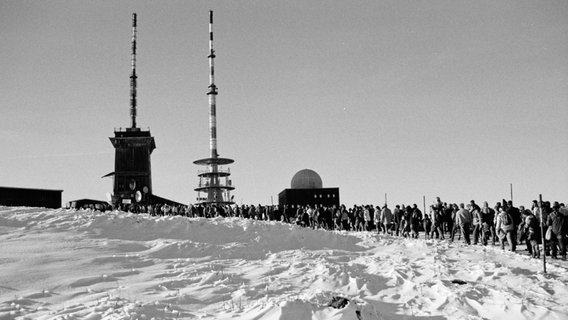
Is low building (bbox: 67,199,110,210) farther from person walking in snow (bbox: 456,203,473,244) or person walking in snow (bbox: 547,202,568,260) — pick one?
person walking in snow (bbox: 547,202,568,260)

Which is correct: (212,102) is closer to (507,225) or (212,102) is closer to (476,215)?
(476,215)

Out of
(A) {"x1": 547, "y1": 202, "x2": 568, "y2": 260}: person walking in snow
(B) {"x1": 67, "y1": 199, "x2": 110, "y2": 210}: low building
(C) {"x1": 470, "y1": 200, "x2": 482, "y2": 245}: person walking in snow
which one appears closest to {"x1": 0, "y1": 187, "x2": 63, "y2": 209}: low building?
(B) {"x1": 67, "y1": 199, "x2": 110, "y2": 210}: low building

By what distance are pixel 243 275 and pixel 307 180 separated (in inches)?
1902

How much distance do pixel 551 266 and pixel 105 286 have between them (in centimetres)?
1159

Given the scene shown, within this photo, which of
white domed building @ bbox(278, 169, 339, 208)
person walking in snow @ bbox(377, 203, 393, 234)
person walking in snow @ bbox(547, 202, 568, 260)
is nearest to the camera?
person walking in snow @ bbox(547, 202, 568, 260)

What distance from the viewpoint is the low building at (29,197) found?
125 ft

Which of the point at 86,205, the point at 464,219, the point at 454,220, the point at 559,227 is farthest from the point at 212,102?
the point at 559,227

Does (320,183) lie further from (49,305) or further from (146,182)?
(49,305)

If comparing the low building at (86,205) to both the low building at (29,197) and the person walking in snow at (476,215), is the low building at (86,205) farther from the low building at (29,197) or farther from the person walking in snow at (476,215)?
the person walking in snow at (476,215)

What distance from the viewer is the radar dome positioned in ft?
197

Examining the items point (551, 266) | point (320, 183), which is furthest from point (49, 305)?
point (320, 183)

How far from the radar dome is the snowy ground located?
4159 cm

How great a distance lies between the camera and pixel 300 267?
13.1 meters

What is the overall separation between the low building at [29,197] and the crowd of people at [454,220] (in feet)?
43.9
